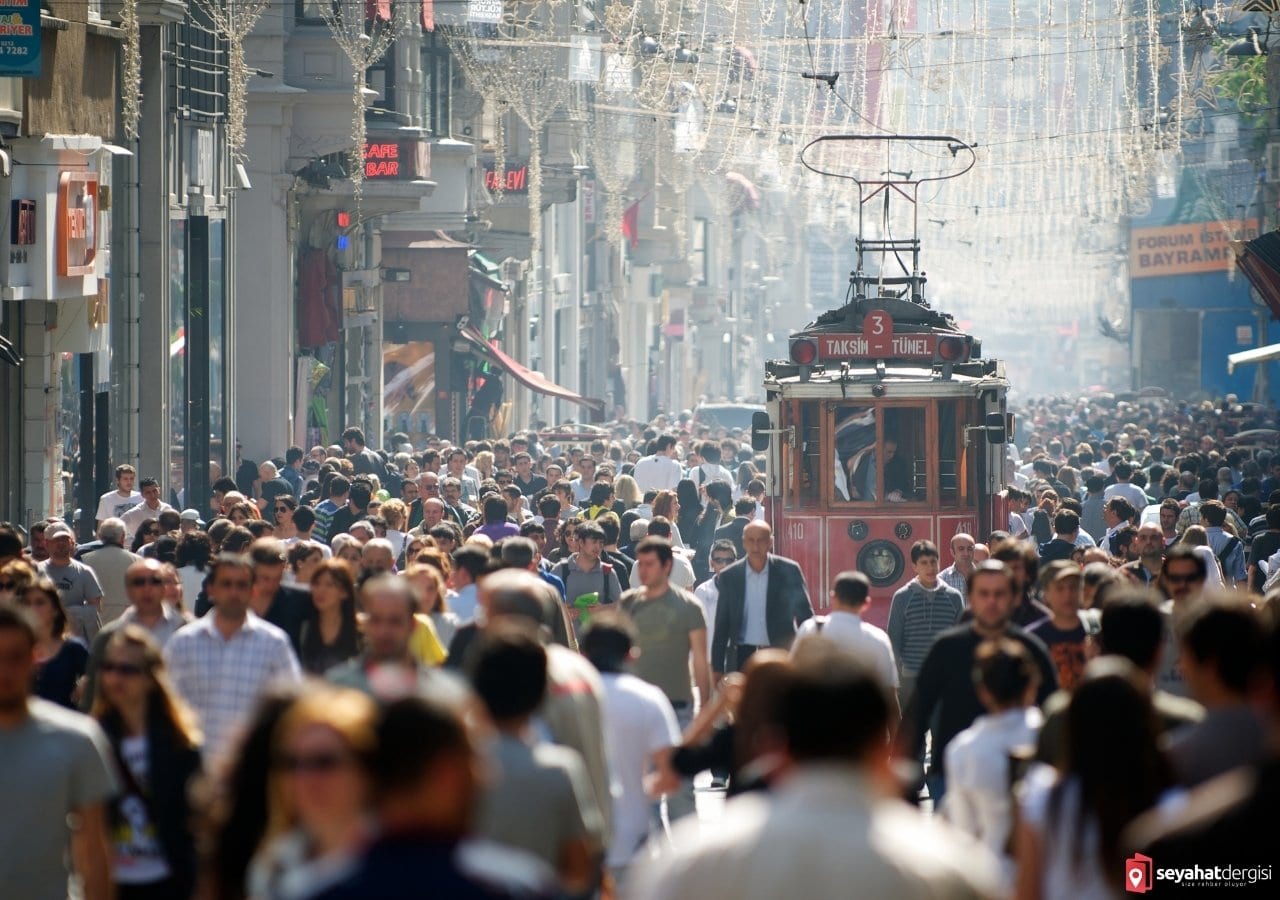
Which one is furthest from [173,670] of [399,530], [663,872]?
[399,530]

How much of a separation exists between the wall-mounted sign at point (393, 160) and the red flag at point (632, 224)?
3257 centimetres

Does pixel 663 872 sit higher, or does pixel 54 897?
pixel 663 872

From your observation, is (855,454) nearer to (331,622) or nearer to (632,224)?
(331,622)

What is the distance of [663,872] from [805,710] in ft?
1.29

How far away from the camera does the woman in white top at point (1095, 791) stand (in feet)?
18.0

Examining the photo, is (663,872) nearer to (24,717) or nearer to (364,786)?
(364,786)

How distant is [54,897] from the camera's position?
6727 millimetres

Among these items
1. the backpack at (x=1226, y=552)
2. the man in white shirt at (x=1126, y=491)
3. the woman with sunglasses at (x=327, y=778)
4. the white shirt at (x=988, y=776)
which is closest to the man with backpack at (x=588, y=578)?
the backpack at (x=1226, y=552)

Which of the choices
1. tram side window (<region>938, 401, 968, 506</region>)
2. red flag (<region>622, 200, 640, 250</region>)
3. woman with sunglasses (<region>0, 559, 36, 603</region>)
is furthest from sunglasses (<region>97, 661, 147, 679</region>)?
red flag (<region>622, 200, 640, 250</region>)

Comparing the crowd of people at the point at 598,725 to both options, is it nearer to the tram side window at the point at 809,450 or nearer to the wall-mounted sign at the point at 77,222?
the tram side window at the point at 809,450

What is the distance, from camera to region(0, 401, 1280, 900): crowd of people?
432cm

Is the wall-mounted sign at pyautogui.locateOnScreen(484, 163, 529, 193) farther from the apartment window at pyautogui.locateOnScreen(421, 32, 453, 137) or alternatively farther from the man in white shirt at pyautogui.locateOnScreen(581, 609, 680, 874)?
the man in white shirt at pyautogui.locateOnScreen(581, 609, 680, 874)

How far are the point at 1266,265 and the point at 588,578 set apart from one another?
18.5 metres

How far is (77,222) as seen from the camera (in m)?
21.9
